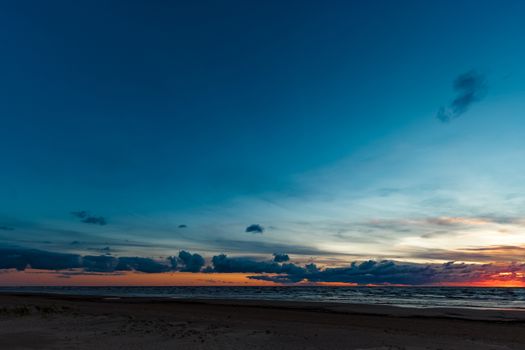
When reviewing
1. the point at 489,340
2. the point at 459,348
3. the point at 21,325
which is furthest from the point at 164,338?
the point at 489,340

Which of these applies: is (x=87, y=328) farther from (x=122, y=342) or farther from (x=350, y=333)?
(x=350, y=333)

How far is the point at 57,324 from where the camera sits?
2625cm

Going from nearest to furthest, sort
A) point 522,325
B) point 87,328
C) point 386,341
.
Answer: point 386,341
point 87,328
point 522,325

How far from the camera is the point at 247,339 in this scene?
20.1 metres

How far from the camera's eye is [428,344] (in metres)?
19.0

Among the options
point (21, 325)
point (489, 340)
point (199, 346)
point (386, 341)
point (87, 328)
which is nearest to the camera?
point (199, 346)

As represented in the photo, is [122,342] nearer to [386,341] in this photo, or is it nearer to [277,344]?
[277,344]

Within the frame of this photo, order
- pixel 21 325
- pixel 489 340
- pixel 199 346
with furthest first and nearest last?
pixel 21 325
pixel 489 340
pixel 199 346

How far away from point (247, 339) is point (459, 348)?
10.4 metres

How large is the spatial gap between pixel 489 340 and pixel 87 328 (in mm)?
24152

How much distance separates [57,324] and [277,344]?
1676 cm

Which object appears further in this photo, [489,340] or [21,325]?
[21,325]

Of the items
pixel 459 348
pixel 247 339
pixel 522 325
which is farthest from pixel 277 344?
pixel 522 325

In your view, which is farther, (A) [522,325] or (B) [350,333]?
(A) [522,325]
